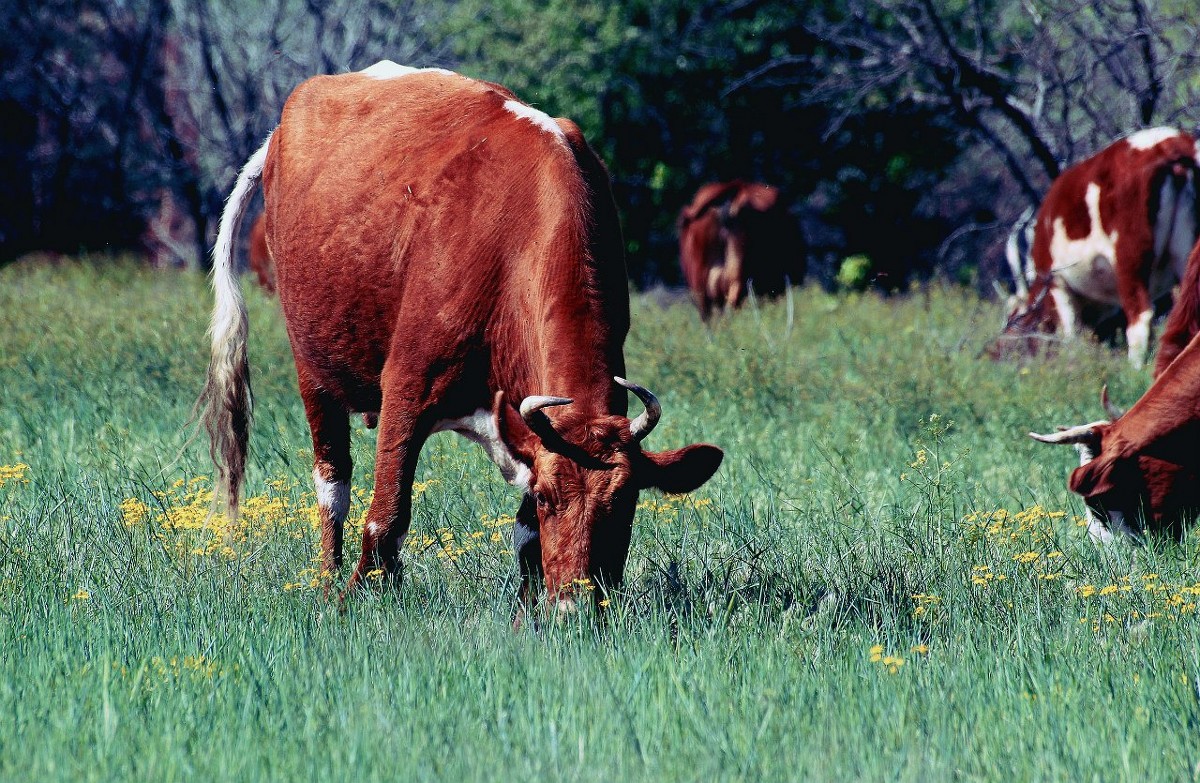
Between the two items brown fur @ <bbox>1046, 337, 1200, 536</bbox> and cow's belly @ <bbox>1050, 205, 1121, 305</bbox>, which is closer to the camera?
brown fur @ <bbox>1046, 337, 1200, 536</bbox>

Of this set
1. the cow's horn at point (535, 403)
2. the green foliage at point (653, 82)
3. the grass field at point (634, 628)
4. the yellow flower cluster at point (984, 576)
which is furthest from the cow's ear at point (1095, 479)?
the green foliage at point (653, 82)

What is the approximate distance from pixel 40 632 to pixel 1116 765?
314 cm

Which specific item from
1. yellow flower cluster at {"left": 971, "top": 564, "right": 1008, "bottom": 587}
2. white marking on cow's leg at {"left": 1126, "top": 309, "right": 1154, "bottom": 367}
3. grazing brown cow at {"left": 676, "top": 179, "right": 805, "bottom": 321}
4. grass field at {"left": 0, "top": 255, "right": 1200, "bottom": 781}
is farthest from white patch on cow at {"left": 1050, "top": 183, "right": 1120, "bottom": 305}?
yellow flower cluster at {"left": 971, "top": 564, "right": 1008, "bottom": 587}

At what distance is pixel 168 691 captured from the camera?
12.6ft

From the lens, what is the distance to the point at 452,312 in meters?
5.04

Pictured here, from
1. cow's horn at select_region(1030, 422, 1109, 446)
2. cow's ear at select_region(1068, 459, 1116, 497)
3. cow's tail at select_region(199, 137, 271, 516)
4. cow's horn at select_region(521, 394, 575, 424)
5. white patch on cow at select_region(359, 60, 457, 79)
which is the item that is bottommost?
cow's ear at select_region(1068, 459, 1116, 497)

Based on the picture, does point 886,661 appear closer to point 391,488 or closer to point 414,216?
point 391,488

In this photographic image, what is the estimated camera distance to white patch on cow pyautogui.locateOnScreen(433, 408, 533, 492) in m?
4.68

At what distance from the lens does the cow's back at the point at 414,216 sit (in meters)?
5.03

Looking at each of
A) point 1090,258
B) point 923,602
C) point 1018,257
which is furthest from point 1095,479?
point 1018,257

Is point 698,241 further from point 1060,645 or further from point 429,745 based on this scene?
point 429,745

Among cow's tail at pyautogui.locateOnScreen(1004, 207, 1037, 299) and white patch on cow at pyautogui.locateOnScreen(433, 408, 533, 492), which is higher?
white patch on cow at pyautogui.locateOnScreen(433, 408, 533, 492)

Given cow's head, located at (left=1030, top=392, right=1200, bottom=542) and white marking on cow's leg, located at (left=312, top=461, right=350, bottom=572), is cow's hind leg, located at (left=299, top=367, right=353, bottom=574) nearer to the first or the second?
white marking on cow's leg, located at (left=312, top=461, right=350, bottom=572)

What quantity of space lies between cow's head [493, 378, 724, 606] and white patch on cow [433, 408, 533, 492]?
123mm
